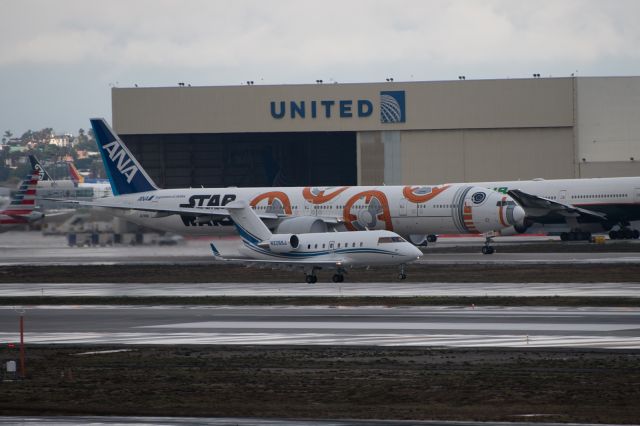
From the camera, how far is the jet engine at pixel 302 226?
66438 millimetres

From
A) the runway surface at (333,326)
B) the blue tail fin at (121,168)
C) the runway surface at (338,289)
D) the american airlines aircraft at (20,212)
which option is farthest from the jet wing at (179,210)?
the runway surface at (333,326)

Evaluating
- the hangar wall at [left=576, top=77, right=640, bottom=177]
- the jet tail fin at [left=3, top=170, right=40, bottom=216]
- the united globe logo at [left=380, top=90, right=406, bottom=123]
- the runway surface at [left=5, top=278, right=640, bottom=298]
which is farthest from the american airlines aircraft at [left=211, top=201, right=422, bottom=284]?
the hangar wall at [left=576, top=77, right=640, bottom=177]

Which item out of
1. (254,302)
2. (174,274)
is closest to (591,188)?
(174,274)

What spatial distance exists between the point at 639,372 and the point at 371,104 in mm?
76855

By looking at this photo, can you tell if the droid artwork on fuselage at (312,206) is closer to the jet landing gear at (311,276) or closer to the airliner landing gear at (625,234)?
the airliner landing gear at (625,234)

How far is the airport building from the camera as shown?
318 feet

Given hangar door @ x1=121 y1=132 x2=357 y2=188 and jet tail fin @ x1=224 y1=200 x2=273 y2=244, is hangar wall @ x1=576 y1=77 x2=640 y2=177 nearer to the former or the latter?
hangar door @ x1=121 y1=132 x2=357 y2=188

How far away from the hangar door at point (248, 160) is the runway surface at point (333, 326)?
69.8 meters

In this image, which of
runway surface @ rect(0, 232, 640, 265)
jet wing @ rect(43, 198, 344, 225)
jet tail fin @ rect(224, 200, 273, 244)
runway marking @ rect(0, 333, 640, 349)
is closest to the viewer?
runway marking @ rect(0, 333, 640, 349)

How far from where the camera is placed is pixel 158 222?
73.2 m

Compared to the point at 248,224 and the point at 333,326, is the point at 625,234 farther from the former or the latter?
the point at 333,326

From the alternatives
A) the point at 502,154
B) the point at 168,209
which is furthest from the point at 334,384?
the point at 502,154

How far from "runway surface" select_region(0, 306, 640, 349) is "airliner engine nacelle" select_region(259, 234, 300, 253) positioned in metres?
11.1

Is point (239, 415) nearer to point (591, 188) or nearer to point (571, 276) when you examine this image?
point (571, 276)
